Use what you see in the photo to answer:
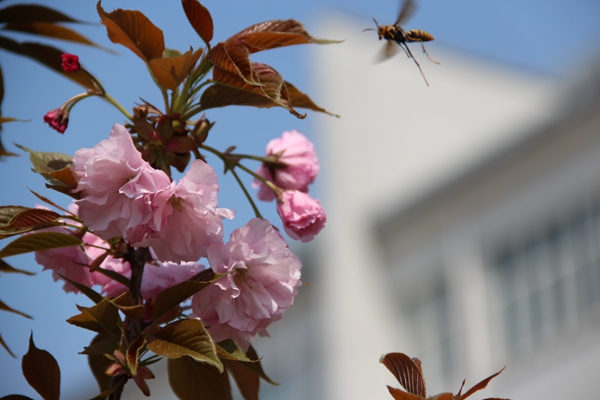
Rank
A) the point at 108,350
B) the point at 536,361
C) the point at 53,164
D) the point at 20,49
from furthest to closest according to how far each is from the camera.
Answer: the point at 536,361 → the point at 20,49 → the point at 53,164 → the point at 108,350

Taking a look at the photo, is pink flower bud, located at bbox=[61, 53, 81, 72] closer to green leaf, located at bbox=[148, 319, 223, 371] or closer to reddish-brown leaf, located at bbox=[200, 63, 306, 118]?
reddish-brown leaf, located at bbox=[200, 63, 306, 118]

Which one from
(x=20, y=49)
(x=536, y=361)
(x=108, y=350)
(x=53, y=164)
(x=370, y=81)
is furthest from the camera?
(x=370, y=81)

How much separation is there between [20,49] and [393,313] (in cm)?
1014

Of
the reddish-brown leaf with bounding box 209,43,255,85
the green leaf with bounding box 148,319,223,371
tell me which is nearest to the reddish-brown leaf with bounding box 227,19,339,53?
the reddish-brown leaf with bounding box 209,43,255,85

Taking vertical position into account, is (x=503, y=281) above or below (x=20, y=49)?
below

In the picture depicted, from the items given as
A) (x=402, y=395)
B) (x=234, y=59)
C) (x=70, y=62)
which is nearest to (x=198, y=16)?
(x=234, y=59)

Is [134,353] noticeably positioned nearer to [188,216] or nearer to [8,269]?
[188,216]

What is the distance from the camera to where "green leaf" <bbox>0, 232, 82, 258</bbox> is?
2.92 ft

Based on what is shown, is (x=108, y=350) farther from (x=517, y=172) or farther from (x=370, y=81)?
(x=370, y=81)

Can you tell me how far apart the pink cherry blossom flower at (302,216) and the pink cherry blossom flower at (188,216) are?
0.63 feet

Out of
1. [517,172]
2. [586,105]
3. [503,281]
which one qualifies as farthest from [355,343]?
[586,105]

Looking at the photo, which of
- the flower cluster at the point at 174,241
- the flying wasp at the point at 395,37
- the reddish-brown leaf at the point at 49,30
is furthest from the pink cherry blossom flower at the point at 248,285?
the reddish-brown leaf at the point at 49,30

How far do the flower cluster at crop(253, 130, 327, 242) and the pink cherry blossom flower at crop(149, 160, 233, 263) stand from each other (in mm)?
200

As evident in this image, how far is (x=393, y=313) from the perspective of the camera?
11195 millimetres
